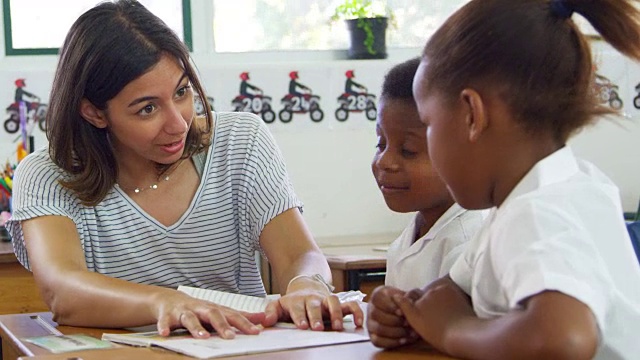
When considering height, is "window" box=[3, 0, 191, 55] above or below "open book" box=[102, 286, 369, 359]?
above

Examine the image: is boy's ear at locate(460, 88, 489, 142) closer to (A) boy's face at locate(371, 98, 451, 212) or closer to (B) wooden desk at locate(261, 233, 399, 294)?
(A) boy's face at locate(371, 98, 451, 212)

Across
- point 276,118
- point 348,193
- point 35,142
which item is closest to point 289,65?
point 276,118

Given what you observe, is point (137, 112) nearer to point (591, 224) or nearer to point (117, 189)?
point (117, 189)

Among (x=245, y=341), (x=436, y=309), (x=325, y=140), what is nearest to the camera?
(x=436, y=309)

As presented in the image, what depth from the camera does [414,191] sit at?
1.51m

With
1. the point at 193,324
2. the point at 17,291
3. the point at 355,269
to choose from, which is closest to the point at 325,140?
the point at 355,269

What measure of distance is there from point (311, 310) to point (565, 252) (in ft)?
1.94

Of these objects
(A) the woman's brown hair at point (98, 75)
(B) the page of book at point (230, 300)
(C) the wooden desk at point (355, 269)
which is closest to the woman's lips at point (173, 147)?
(A) the woman's brown hair at point (98, 75)

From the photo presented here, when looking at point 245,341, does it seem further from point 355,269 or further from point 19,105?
point 19,105

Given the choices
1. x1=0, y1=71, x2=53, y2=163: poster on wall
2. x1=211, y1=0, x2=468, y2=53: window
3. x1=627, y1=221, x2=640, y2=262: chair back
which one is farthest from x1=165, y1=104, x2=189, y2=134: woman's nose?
x1=211, y1=0, x2=468, y2=53: window

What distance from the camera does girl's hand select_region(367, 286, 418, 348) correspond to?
48.9 inches

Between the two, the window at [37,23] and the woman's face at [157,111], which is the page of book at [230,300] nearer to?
the woman's face at [157,111]

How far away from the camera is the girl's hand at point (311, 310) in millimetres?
1462

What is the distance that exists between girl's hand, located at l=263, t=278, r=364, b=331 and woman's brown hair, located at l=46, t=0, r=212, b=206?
0.56 metres
